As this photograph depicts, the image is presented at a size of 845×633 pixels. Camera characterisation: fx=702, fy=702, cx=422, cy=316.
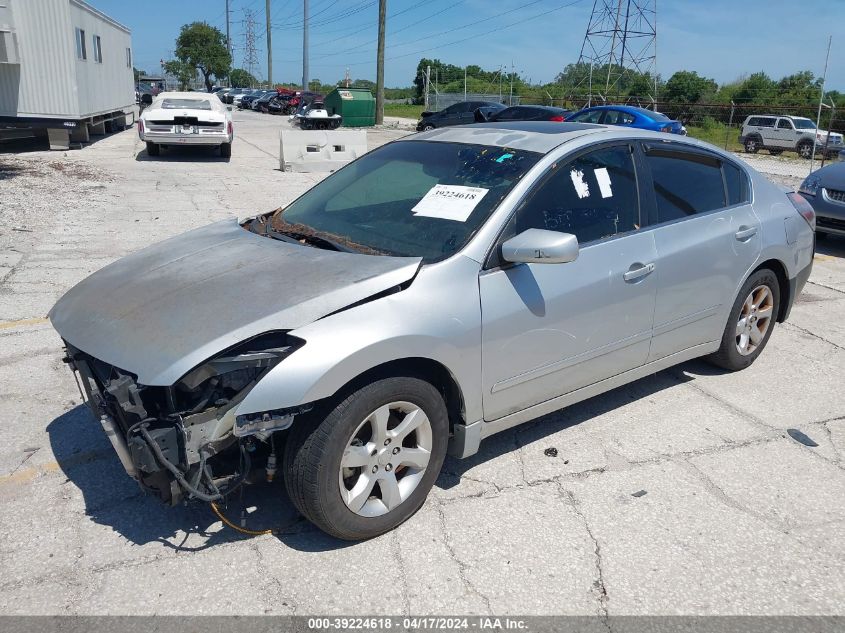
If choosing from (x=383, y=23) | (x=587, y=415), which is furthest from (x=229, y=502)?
(x=383, y=23)

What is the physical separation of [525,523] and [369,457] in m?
0.84

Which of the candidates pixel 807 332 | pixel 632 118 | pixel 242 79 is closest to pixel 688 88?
pixel 632 118

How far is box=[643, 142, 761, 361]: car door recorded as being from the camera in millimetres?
4016

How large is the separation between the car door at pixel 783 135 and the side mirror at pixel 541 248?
28358mm

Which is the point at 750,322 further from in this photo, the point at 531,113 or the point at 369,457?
the point at 531,113

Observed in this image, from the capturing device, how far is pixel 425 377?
122 inches

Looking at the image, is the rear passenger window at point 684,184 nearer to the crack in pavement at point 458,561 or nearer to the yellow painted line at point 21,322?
the crack in pavement at point 458,561

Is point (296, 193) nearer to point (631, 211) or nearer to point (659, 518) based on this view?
point (631, 211)

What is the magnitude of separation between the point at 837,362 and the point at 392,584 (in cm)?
421

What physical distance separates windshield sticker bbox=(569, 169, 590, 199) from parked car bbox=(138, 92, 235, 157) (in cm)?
1396

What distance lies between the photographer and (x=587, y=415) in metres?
4.31

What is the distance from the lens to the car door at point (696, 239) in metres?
4.02

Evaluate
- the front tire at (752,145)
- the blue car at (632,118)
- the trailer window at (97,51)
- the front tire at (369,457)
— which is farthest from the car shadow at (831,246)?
the front tire at (752,145)

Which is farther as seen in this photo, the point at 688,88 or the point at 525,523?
the point at 688,88
